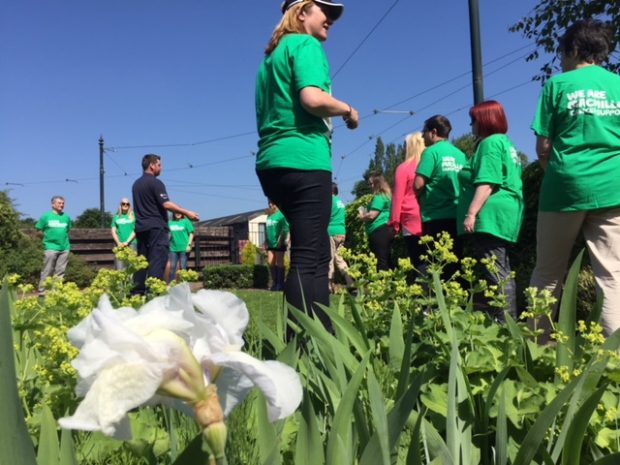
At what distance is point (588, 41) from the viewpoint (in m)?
2.46

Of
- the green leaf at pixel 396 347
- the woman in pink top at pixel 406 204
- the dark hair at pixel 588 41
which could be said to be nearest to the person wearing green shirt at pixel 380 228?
the woman in pink top at pixel 406 204

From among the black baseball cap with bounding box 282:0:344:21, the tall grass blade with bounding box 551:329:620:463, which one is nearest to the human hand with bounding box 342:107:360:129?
the black baseball cap with bounding box 282:0:344:21

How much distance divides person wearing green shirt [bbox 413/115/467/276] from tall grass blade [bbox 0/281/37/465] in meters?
3.27

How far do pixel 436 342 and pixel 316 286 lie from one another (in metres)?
0.74

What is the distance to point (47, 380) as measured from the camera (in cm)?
127

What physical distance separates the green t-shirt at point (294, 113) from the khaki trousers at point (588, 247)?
3.46 feet

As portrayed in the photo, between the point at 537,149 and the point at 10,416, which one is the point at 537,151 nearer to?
the point at 537,149

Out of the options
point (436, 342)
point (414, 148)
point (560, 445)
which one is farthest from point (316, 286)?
point (414, 148)

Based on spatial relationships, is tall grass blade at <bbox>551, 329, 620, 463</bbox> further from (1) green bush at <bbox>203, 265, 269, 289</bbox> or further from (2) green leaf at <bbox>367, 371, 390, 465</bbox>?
(1) green bush at <bbox>203, 265, 269, 289</bbox>

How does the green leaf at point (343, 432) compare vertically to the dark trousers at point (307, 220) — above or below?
below

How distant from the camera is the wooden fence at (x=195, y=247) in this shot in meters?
16.5

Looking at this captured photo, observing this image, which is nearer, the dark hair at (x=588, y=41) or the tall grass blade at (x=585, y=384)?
the tall grass blade at (x=585, y=384)

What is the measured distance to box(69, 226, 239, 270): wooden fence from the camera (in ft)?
54.0

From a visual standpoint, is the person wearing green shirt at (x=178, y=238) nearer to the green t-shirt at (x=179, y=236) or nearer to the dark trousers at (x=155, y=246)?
the green t-shirt at (x=179, y=236)
